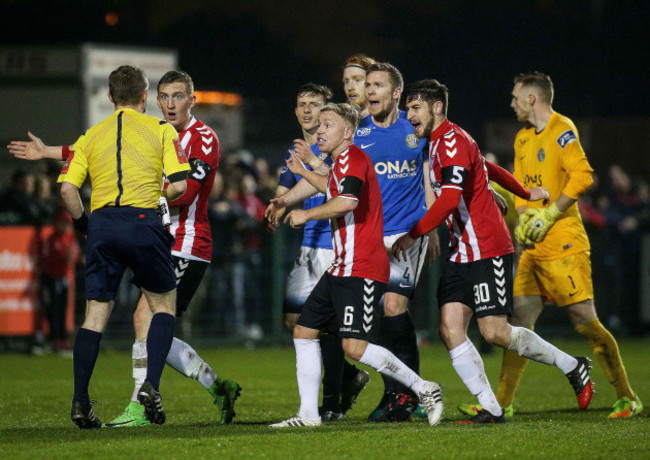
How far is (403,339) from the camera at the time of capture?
7898mm

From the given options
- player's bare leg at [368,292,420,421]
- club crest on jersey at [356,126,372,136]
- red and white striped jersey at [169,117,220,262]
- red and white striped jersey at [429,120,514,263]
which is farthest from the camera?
club crest on jersey at [356,126,372,136]

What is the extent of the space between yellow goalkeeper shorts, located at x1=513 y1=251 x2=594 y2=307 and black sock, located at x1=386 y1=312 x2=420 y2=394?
3.66 feet

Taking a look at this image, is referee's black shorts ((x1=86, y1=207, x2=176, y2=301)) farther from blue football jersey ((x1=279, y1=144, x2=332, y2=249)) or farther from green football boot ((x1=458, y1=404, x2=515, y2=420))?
green football boot ((x1=458, y1=404, x2=515, y2=420))

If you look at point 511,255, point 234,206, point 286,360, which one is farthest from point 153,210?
point 234,206

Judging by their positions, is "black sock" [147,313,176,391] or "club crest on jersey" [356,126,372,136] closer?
"black sock" [147,313,176,391]

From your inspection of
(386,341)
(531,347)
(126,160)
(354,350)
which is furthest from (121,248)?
(531,347)

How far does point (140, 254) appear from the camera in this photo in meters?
6.82

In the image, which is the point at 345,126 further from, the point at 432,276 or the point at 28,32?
the point at 28,32

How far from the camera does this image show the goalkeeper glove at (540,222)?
8188 millimetres

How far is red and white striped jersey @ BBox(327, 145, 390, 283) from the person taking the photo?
271 inches

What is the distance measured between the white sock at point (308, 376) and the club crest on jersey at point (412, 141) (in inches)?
72.2

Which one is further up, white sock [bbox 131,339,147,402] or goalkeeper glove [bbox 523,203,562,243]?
goalkeeper glove [bbox 523,203,562,243]

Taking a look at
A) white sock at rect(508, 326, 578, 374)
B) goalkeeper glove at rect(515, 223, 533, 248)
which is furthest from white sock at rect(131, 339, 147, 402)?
goalkeeper glove at rect(515, 223, 533, 248)

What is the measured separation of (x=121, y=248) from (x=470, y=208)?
2.39 metres
